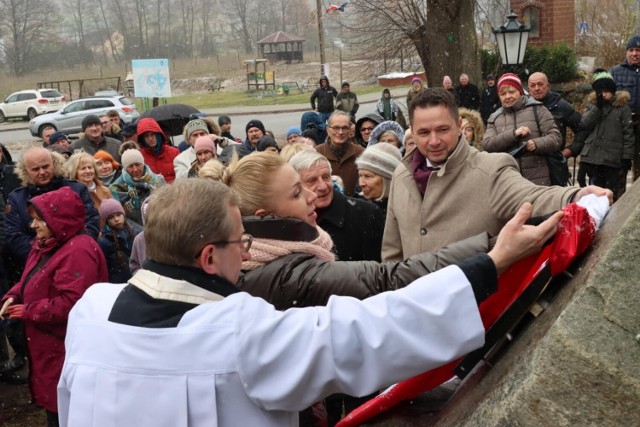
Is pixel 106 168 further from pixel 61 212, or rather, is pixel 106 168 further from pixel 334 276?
pixel 334 276

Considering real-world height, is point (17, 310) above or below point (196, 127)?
below

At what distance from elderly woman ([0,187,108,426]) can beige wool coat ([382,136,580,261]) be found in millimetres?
2123

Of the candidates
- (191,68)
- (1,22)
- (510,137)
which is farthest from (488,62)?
(1,22)

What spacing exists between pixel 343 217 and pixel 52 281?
5.90ft

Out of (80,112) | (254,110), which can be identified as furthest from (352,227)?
(254,110)

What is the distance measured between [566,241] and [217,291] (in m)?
0.88

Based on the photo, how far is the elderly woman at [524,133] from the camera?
6.72m

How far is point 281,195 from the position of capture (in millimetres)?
2607

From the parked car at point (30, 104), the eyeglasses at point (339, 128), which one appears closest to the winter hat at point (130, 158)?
the eyeglasses at point (339, 128)

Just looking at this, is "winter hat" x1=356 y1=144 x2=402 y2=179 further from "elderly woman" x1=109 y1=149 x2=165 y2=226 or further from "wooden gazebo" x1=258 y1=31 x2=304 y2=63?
"wooden gazebo" x1=258 y1=31 x2=304 y2=63

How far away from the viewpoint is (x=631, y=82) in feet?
32.0

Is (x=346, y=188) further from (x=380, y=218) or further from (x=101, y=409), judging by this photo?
(x=101, y=409)

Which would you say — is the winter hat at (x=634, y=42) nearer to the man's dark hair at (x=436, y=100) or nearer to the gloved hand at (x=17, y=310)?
the man's dark hair at (x=436, y=100)

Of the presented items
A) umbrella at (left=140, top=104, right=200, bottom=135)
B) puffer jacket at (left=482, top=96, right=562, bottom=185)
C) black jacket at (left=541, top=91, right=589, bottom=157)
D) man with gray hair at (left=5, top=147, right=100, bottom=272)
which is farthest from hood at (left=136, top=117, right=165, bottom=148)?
black jacket at (left=541, top=91, right=589, bottom=157)
